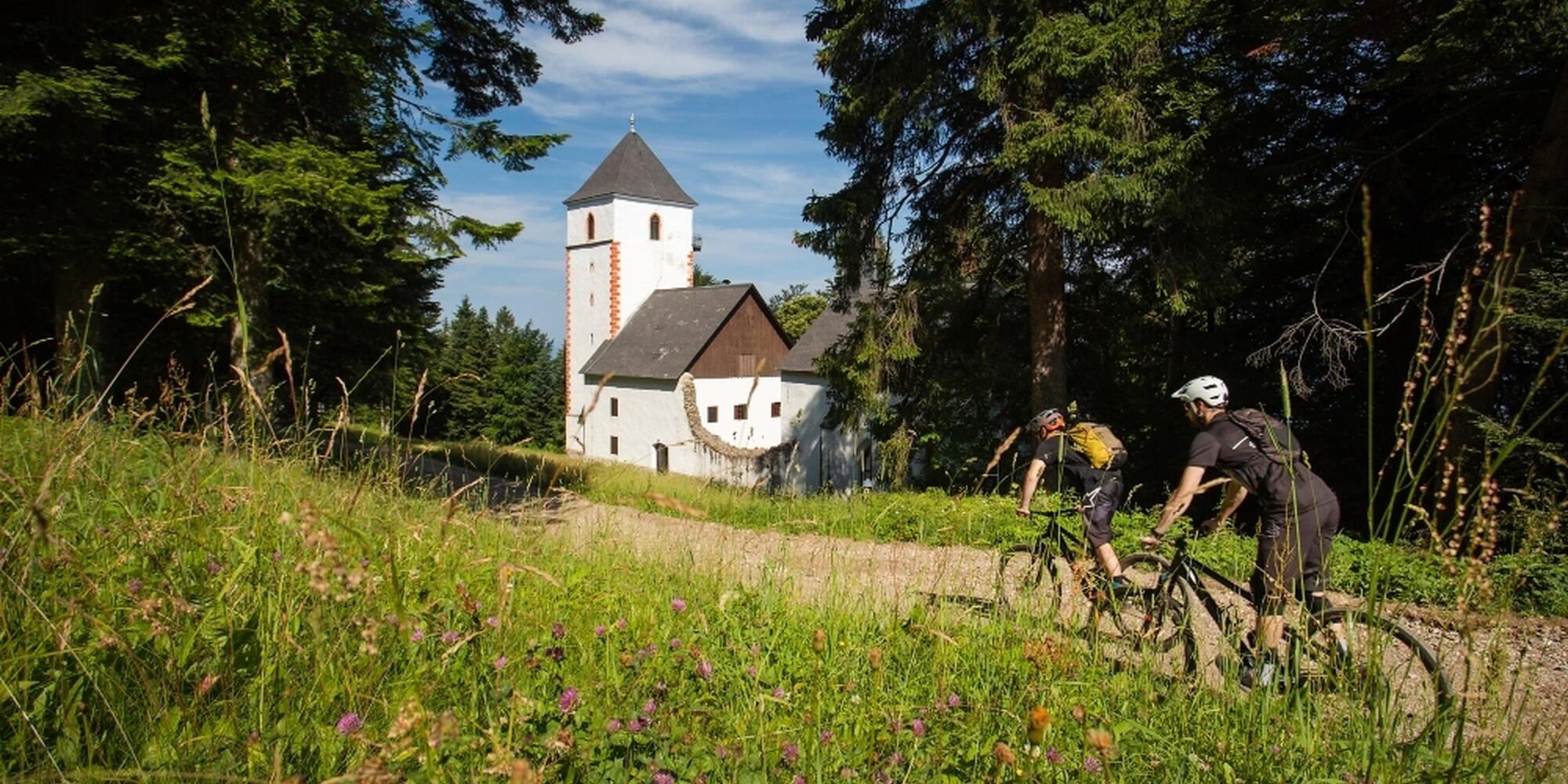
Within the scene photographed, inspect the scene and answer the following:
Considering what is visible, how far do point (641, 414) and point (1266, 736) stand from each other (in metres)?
36.5

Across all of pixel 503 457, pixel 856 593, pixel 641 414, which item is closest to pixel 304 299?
pixel 503 457

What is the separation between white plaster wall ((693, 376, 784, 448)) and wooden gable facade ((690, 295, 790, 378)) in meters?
0.41

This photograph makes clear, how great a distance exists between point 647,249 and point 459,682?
42.9 metres

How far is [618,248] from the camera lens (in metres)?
42.9

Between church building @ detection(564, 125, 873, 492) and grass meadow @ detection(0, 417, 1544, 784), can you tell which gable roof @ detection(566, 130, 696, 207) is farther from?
grass meadow @ detection(0, 417, 1544, 784)

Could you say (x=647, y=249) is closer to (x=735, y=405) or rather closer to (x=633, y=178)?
(x=633, y=178)

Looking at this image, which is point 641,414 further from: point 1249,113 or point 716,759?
point 716,759

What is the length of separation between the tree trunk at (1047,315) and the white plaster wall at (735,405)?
2178cm

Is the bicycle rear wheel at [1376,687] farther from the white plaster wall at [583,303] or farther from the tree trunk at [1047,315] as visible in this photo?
the white plaster wall at [583,303]

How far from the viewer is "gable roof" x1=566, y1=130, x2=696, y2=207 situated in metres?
44.0

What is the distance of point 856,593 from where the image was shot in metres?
4.15

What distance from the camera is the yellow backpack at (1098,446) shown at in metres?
5.81

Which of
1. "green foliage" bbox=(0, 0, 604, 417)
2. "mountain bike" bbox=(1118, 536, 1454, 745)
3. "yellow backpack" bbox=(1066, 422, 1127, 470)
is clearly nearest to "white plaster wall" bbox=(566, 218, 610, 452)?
"green foliage" bbox=(0, 0, 604, 417)

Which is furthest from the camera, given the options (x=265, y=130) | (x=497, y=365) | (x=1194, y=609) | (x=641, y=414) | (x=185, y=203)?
(x=497, y=365)
